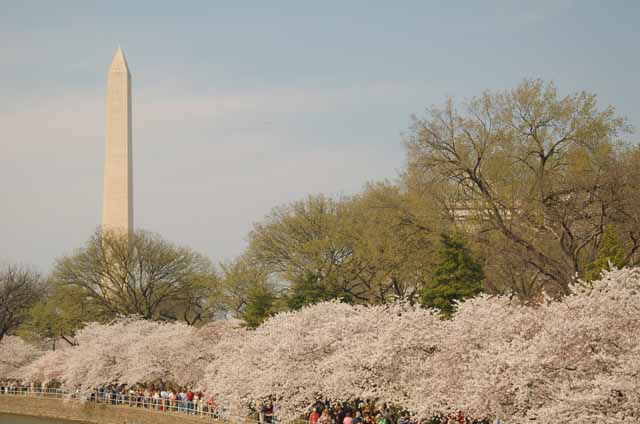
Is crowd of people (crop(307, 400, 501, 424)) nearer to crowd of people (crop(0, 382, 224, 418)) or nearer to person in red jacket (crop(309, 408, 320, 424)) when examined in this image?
person in red jacket (crop(309, 408, 320, 424))

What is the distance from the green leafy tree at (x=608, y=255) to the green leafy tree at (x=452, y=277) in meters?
5.39

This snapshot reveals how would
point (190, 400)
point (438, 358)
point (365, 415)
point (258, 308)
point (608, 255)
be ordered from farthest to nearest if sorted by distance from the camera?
point (258, 308)
point (190, 400)
point (608, 255)
point (365, 415)
point (438, 358)

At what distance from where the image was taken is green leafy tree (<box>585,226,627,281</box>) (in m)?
34.5

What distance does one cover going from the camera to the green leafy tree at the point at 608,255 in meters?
34.5

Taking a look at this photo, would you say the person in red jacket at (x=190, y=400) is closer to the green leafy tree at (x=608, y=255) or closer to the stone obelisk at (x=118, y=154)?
the green leafy tree at (x=608, y=255)

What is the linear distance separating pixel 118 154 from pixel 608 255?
4902cm

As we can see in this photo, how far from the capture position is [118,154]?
7738cm

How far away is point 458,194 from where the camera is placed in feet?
139

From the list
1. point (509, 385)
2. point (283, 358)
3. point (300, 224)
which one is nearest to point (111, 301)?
point (300, 224)

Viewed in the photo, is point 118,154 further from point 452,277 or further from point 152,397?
point 452,277

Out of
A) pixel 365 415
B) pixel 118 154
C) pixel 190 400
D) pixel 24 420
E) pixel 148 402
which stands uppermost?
pixel 118 154

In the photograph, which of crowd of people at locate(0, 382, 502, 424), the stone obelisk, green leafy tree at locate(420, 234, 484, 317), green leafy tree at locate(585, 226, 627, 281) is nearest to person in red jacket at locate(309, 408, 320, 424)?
crowd of people at locate(0, 382, 502, 424)

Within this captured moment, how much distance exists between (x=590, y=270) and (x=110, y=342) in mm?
32000

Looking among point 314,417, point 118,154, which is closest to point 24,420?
point 118,154
